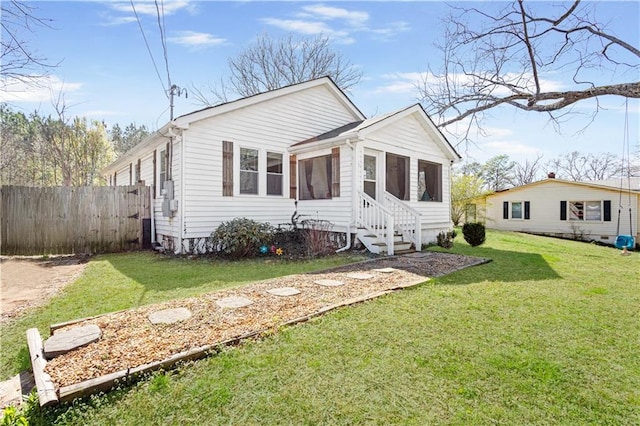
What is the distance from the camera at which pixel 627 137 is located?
1208 cm

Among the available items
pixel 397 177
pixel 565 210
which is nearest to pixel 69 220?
pixel 397 177

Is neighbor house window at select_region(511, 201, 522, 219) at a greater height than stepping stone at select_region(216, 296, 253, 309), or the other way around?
neighbor house window at select_region(511, 201, 522, 219)

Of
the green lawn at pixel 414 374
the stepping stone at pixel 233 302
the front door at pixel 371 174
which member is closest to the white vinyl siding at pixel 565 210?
the front door at pixel 371 174

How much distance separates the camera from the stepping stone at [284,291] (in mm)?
4601

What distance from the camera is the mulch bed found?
8.62ft

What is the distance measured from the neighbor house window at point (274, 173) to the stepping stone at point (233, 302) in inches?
243

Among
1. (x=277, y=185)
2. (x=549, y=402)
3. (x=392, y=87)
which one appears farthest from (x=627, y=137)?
(x=549, y=402)

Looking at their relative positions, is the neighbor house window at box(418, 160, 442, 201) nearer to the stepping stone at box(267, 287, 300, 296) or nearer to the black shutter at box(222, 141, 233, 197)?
the black shutter at box(222, 141, 233, 197)

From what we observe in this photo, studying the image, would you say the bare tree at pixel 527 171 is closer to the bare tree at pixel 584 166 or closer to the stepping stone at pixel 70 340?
the bare tree at pixel 584 166

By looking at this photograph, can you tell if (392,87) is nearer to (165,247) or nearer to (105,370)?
(165,247)

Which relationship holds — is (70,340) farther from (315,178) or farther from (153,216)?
(153,216)

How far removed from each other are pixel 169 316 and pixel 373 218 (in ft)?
20.2

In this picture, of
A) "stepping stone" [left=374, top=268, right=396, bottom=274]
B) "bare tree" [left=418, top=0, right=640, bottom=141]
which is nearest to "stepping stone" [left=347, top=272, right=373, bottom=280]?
"stepping stone" [left=374, top=268, right=396, bottom=274]

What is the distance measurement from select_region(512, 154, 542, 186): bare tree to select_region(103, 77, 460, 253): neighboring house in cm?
3480
